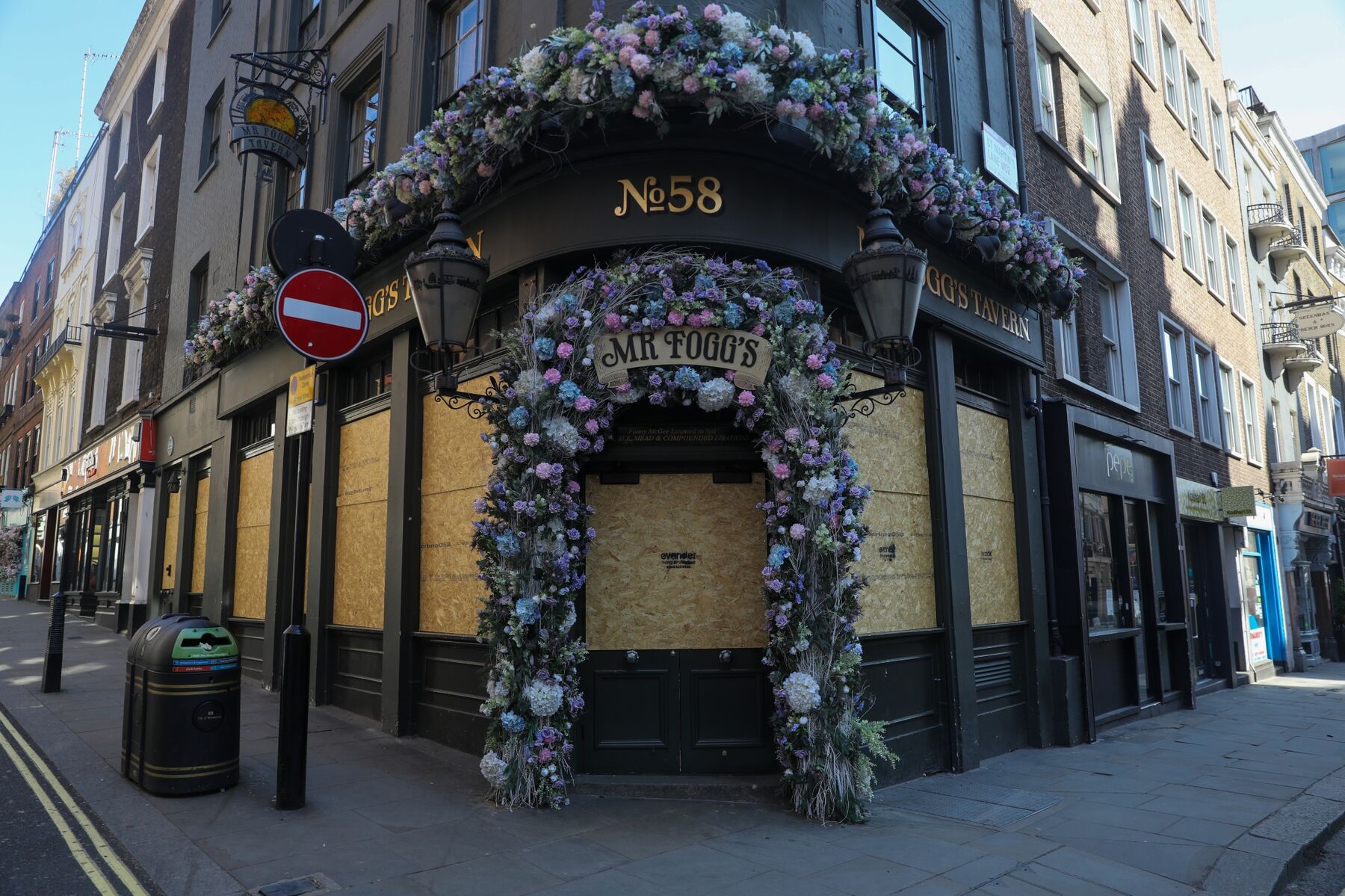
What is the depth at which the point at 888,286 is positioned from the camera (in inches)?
250

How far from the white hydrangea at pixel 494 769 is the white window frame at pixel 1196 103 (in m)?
19.6

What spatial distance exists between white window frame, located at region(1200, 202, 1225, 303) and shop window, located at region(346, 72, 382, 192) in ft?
53.3

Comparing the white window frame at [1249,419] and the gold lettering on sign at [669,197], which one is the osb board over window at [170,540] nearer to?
the gold lettering on sign at [669,197]

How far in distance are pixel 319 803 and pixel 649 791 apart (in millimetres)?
2321

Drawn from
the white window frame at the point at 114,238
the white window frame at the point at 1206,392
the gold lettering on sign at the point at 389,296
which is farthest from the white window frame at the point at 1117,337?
the white window frame at the point at 114,238

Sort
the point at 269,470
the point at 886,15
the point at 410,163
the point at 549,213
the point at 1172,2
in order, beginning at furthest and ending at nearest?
1. the point at 1172,2
2. the point at 269,470
3. the point at 886,15
4. the point at 410,163
5. the point at 549,213

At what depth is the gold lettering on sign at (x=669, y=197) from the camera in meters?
6.78

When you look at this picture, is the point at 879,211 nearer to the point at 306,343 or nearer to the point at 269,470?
the point at 306,343

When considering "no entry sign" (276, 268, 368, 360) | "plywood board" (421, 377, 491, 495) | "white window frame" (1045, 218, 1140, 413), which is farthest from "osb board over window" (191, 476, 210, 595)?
"white window frame" (1045, 218, 1140, 413)

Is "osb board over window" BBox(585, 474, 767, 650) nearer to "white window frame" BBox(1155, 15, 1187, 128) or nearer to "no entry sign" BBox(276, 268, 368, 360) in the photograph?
"no entry sign" BBox(276, 268, 368, 360)

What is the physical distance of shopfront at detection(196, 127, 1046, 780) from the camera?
22.4 feet

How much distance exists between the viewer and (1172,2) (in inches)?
731

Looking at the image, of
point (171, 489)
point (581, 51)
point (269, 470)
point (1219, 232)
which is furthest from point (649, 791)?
point (1219, 232)

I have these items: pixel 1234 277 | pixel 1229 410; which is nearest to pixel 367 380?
pixel 1229 410
